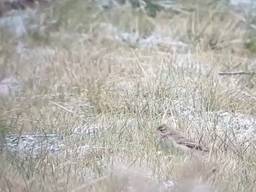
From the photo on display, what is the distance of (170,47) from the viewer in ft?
17.3

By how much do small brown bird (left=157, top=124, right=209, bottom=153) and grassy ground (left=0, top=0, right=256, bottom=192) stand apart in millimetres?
44

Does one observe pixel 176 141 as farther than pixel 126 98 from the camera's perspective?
No

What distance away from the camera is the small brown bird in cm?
317

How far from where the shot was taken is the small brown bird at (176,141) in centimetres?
317

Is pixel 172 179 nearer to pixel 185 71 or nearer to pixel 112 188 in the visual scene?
pixel 112 188

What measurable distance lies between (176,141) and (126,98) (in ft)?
2.23

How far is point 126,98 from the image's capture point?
12.8 feet

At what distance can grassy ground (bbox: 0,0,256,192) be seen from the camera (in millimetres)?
2803

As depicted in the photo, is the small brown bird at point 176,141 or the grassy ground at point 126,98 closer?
the grassy ground at point 126,98

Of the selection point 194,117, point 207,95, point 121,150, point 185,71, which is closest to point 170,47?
point 185,71

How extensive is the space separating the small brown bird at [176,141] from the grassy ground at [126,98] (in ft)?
0.15

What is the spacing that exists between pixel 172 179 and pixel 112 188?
0.88ft

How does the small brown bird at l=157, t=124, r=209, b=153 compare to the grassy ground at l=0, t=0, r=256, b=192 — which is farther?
the small brown bird at l=157, t=124, r=209, b=153

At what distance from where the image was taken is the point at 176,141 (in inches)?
129
